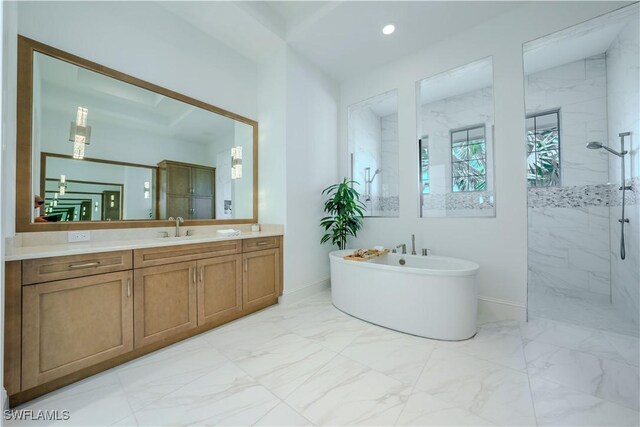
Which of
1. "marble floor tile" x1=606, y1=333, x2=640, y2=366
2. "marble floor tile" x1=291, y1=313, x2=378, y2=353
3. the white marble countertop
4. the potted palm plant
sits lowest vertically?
"marble floor tile" x1=291, y1=313, x2=378, y2=353

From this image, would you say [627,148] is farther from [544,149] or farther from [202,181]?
[202,181]

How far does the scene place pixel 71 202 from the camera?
6.33 ft

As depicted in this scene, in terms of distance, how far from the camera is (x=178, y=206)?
8.41 ft

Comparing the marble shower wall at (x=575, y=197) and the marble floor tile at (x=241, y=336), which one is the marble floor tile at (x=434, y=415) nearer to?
the marble floor tile at (x=241, y=336)

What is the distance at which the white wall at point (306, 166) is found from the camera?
3.07m

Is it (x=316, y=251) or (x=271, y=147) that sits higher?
(x=271, y=147)

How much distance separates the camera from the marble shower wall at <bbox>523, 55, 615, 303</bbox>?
2.99 metres

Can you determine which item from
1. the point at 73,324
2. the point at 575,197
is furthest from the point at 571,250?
the point at 73,324

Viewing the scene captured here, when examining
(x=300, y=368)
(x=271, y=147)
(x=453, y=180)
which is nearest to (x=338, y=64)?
(x=271, y=147)

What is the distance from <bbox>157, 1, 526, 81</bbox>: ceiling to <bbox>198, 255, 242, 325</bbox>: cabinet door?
8.30 ft

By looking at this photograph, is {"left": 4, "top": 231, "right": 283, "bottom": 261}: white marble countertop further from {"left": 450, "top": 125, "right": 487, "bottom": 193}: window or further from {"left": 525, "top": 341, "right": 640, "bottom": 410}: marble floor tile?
{"left": 450, "top": 125, "right": 487, "bottom": 193}: window

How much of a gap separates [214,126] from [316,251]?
6.72ft

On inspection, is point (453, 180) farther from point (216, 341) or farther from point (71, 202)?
point (71, 202)

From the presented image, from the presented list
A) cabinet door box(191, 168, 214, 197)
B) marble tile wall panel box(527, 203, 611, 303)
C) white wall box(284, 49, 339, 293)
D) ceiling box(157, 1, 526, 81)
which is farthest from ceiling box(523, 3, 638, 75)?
cabinet door box(191, 168, 214, 197)
